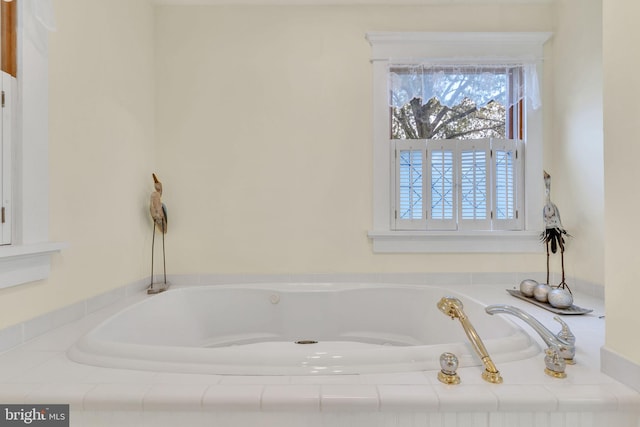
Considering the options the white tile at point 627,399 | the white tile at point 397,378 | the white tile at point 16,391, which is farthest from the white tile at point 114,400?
the white tile at point 627,399

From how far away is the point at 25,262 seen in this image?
1064 millimetres

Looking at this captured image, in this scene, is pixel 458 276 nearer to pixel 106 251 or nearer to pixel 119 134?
pixel 106 251

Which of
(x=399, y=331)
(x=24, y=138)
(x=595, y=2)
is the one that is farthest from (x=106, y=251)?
(x=595, y=2)

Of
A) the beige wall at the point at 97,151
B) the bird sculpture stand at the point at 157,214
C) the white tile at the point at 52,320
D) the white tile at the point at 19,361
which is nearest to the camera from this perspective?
the white tile at the point at 19,361

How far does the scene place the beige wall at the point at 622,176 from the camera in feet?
2.66

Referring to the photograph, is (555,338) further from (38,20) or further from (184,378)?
(38,20)

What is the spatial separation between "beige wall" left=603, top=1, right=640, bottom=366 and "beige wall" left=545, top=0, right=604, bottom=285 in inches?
36.3

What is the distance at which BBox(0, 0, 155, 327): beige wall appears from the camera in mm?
1218

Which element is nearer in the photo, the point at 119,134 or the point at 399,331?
the point at 119,134

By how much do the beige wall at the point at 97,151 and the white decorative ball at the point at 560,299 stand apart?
2.08m

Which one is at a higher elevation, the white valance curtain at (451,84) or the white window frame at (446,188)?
the white valance curtain at (451,84)

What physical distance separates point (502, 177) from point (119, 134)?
2.19 m

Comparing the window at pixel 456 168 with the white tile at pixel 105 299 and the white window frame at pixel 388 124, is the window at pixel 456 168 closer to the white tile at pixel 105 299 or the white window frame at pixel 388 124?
the white window frame at pixel 388 124

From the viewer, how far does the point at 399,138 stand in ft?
6.61
